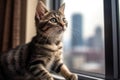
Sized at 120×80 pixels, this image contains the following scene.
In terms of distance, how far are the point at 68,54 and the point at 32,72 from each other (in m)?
0.66

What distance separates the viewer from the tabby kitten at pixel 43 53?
1062 millimetres

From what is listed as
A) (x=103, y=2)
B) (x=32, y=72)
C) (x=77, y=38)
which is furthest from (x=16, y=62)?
(x=103, y=2)

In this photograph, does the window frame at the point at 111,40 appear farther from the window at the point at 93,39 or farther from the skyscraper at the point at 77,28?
the skyscraper at the point at 77,28

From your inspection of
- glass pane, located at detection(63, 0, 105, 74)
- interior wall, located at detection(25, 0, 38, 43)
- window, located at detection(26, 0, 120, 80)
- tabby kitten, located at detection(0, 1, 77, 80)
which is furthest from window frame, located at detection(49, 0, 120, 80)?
interior wall, located at detection(25, 0, 38, 43)

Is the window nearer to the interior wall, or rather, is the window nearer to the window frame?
the window frame

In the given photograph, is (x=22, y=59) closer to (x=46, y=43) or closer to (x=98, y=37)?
(x=46, y=43)

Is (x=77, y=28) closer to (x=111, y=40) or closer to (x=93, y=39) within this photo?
(x=93, y=39)

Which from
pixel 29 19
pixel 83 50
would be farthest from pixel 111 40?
pixel 29 19

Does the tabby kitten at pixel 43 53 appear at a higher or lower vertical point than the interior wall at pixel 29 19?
lower

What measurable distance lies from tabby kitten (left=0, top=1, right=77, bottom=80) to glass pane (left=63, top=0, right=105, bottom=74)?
10.1 inches

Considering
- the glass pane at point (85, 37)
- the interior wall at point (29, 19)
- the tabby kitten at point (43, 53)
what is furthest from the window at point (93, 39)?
the interior wall at point (29, 19)

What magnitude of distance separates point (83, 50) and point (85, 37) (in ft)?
0.33

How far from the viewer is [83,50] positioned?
155 centimetres

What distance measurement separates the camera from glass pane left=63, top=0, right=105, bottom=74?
141cm
